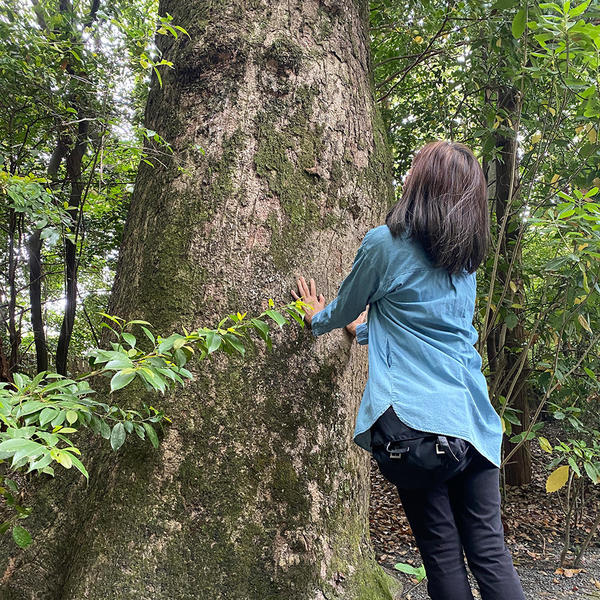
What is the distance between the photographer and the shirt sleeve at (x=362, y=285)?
160cm

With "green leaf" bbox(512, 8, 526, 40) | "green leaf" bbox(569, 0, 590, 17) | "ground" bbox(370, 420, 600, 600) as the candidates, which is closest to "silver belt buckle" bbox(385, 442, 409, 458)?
"ground" bbox(370, 420, 600, 600)

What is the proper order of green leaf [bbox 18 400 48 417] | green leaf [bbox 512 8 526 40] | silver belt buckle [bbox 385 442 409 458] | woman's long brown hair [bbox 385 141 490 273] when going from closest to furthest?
green leaf [bbox 18 400 48 417] < silver belt buckle [bbox 385 442 409 458] < woman's long brown hair [bbox 385 141 490 273] < green leaf [bbox 512 8 526 40]

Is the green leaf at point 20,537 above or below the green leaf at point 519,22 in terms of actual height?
below

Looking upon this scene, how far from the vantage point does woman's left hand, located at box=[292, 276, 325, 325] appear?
186cm

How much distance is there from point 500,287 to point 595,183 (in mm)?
946

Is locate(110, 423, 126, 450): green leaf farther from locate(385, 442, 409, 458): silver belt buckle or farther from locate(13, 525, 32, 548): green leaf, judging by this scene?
locate(385, 442, 409, 458): silver belt buckle

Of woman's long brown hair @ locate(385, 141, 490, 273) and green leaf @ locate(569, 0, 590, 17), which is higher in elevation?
green leaf @ locate(569, 0, 590, 17)

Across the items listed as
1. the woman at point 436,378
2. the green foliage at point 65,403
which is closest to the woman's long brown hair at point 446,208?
the woman at point 436,378

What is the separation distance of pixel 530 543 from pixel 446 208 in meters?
3.97

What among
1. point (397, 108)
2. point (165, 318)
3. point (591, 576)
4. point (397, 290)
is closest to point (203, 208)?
point (165, 318)

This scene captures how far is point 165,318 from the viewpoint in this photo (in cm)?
181

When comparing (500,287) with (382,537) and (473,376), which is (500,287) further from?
(382,537)

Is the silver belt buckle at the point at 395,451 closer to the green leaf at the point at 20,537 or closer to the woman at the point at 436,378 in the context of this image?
the woman at the point at 436,378

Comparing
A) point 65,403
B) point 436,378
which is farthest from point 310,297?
point 65,403
